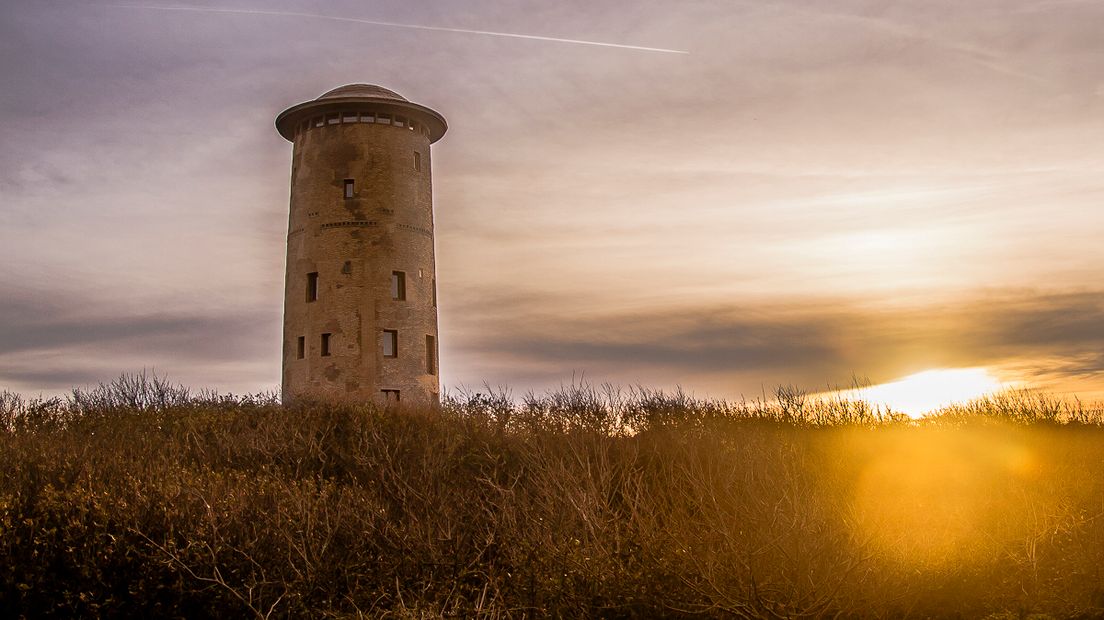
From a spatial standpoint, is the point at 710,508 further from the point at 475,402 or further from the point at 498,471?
the point at 475,402

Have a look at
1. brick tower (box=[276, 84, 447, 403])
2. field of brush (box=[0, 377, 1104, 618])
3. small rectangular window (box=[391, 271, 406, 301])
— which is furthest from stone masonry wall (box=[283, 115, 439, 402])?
field of brush (box=[0, 377, 1104, 618])

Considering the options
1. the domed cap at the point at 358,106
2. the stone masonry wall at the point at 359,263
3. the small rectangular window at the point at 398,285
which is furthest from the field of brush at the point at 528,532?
the domed cap at the point at 358,106

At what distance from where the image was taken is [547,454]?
1524 centimetres

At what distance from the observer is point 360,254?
2650 cm

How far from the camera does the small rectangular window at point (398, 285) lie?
2675cm

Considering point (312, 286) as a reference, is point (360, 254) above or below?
above

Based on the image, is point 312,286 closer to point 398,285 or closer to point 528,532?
point 398,285

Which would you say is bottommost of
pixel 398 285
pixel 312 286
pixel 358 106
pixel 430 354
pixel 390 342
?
pixel 430 354

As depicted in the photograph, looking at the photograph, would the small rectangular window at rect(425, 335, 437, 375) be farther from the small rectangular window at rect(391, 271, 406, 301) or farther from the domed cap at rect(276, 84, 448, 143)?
the domed cap at rect(276, 84, 448, 143)

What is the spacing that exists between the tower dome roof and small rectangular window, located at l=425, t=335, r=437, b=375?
6.74 metres

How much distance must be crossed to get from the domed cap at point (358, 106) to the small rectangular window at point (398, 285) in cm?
455

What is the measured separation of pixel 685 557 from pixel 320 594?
397 centimetres

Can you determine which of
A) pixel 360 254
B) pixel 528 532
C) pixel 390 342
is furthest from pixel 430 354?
pixel 528 532

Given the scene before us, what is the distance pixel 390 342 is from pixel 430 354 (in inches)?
62.2
